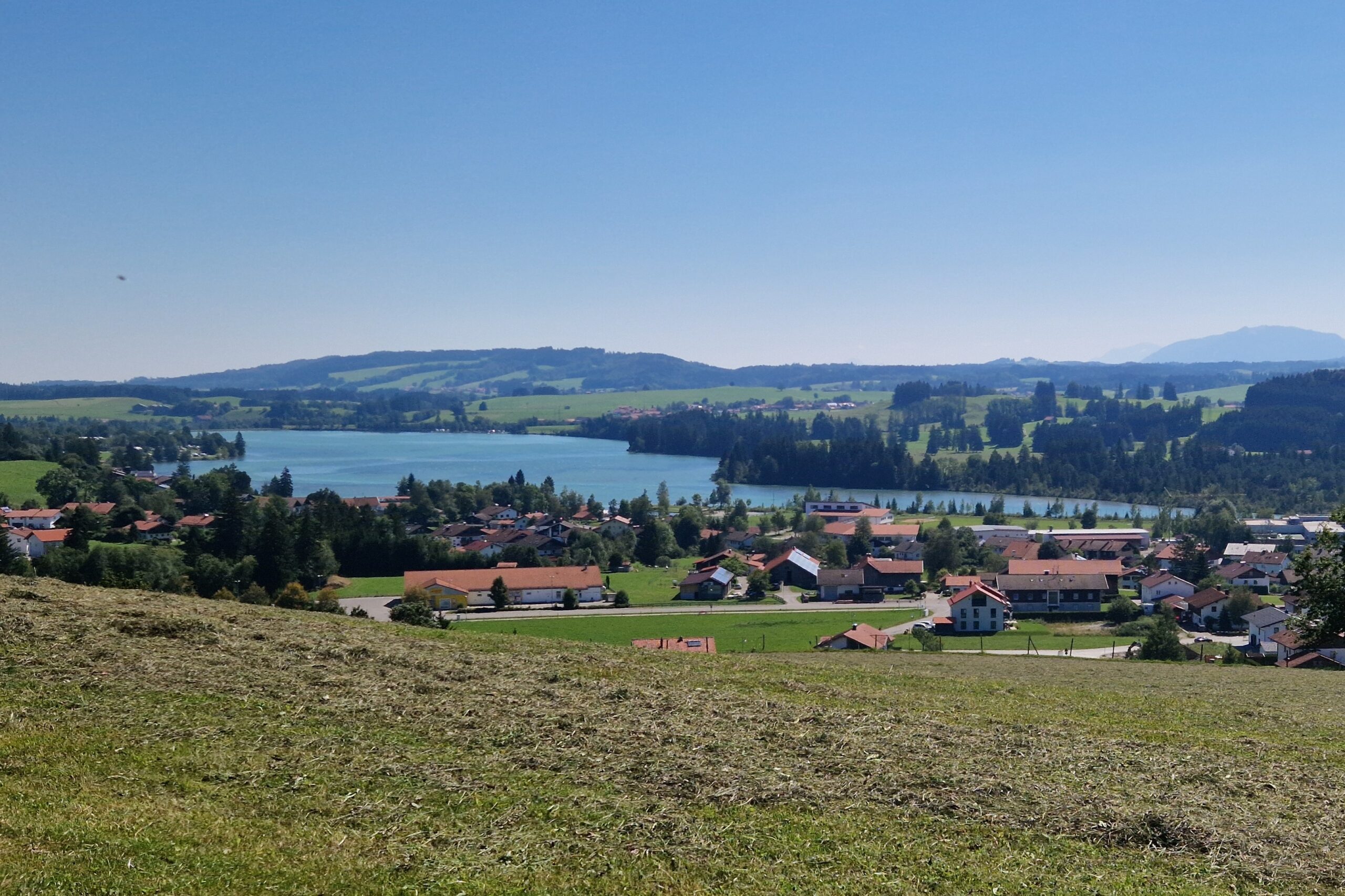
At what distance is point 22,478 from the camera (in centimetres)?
8069

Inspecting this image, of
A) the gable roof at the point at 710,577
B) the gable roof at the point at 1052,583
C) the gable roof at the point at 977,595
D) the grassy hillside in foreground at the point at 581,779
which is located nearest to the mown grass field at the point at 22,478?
the gable roof at the point at 710,577

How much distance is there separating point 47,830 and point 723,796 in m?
4.53

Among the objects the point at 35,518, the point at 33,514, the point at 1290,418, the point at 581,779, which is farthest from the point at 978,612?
the point at 1290,418

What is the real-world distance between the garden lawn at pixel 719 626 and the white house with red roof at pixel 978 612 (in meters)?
2.39

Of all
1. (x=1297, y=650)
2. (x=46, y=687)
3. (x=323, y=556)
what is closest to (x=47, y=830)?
(x=46, y=687)

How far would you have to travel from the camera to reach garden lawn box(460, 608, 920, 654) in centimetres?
3572

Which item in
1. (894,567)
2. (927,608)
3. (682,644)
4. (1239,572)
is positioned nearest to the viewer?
(682,644)

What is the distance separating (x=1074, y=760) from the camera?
9.25 m

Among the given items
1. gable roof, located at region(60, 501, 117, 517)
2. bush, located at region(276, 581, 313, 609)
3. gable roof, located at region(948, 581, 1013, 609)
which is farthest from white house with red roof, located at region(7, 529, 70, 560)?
gable roof, located at region(948, 581, 1013, 609)

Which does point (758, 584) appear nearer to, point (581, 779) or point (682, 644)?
point (682, 644)

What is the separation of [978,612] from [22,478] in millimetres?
73561

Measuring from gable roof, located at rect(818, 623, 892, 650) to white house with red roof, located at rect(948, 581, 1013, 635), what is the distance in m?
8.54

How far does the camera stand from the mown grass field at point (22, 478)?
7475 centimetres

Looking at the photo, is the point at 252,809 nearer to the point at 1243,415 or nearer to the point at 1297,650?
the point at 1297,650
